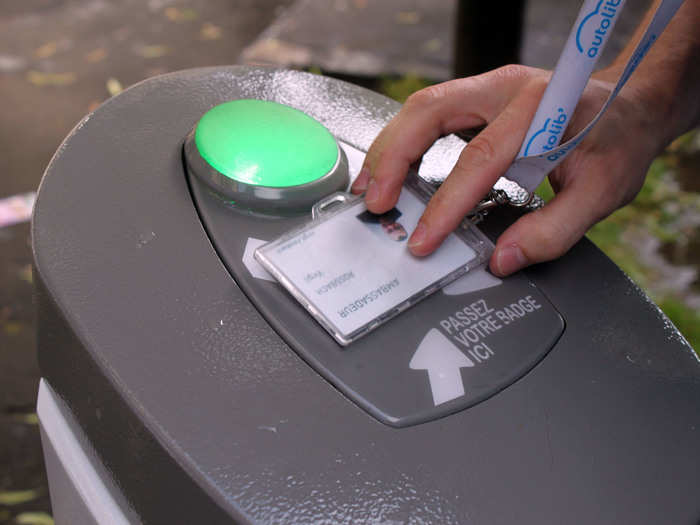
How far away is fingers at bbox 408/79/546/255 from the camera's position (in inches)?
28.0

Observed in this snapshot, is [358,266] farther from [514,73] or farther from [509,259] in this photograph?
[514,73]

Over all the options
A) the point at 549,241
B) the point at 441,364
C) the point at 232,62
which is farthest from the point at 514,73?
the point at 232,62

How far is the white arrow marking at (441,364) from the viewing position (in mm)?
616

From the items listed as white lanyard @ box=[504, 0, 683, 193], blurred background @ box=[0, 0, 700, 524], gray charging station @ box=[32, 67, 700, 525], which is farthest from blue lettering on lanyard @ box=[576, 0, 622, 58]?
blurred background @ box=[0, 0, 700, 524]

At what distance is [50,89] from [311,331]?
2.36m

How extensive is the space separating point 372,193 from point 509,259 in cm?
15

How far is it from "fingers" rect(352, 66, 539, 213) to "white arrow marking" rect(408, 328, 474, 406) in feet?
0.51

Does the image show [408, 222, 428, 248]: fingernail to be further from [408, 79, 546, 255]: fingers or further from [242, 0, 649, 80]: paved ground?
[242, 0, 649, 80]: paved ground

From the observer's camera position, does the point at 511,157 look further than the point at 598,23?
Yes

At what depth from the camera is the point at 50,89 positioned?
2.66 m

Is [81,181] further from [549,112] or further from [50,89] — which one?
[50,89]

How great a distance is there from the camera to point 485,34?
7.02 feet

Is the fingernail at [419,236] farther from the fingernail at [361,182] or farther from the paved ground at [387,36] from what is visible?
the paved ground at [387,36]

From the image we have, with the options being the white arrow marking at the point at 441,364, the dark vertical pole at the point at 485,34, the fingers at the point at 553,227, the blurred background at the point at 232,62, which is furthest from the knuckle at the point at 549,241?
the dark vertical pole at the point at 485,34
